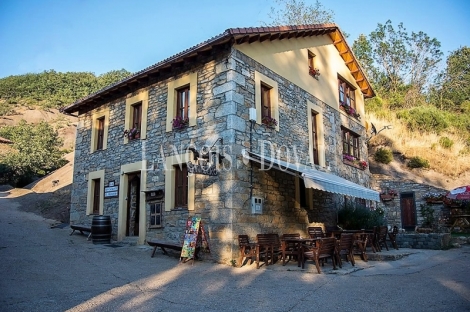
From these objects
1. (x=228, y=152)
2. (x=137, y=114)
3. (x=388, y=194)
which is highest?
(x=137, y=114)

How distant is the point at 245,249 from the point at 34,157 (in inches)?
921

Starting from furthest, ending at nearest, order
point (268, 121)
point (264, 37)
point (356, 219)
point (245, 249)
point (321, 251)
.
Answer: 1. point (356, 219)
2. point (264, 37)
3. point (268, 121)
4. point (245, 249)
5. point (321, 251)

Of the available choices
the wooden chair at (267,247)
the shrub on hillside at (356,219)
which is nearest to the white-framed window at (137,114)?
the wooden chair at (267,247)

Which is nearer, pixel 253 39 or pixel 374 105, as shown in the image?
pixel 253 39

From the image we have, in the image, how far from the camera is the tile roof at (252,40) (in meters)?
9.17

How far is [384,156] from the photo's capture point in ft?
65.5

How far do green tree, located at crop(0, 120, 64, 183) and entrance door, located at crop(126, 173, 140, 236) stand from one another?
689 inches

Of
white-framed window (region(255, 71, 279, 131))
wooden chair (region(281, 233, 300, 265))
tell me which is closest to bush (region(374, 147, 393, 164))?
white-framed window (region(255, 71, 279, 131))

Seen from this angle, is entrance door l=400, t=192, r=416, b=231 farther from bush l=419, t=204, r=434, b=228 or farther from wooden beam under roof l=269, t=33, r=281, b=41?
wooden beam under roof l=269, t=33, r=281, b=41

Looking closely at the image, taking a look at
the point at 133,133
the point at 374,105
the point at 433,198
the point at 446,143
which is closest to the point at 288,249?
the point at 133,133

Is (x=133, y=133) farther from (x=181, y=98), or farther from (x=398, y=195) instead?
(x=398, y=195)

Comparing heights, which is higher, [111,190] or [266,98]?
[266,98]

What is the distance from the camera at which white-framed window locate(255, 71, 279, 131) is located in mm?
9977

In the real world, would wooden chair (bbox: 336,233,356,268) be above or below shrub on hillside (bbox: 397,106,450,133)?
below
